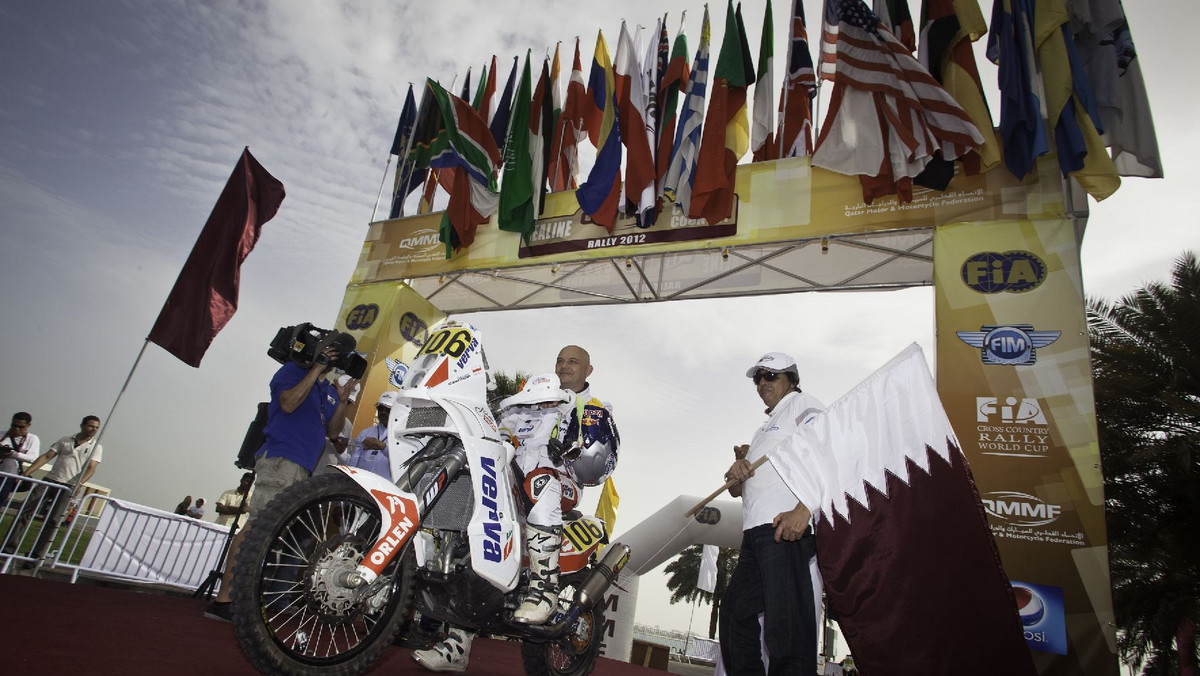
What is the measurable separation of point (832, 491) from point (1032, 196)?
4274mm

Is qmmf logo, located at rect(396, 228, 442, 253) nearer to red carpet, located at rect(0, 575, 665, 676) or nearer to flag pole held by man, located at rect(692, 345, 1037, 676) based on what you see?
red carpet, located at rect(0, 575, 665, 676)

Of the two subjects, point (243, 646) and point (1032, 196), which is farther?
point (1032, 196)

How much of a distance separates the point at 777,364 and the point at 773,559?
102cm

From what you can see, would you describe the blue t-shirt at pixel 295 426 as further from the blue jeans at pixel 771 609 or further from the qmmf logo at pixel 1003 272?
the qmmf logo at pixel 1003 272

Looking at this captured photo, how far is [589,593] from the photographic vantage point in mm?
3402

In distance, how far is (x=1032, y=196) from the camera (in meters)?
5.55

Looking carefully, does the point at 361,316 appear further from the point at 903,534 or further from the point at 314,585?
the point at 903,534

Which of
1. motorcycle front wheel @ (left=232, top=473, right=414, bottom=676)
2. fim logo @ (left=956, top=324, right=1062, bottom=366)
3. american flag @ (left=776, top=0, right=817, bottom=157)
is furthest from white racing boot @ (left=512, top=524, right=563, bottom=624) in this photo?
american flag @ (left=776, top=0, right=817, bottom=157)

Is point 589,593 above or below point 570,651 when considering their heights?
above

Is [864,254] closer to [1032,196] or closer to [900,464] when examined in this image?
[1032,196]

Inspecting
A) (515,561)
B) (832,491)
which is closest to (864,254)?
(832,491)

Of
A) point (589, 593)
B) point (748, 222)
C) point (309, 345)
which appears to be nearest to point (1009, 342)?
point (748, 222)

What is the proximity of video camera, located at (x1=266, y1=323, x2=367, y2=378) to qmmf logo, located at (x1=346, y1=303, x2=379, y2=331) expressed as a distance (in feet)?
17.3

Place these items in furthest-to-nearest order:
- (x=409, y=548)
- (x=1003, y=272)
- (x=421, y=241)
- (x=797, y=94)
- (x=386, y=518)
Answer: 1. (x=421, y=241)
2. (x=797, y=94)
3. (x=1003, y=272)
4. (x=409, y=548)
5. (x=386, y=518)
